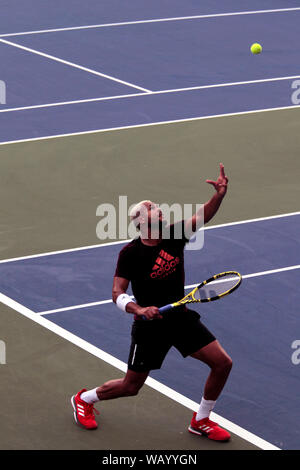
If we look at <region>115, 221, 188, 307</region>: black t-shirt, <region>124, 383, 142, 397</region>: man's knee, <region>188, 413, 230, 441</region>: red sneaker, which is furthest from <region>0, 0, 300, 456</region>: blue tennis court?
<region>115, 221, 188, 307</region>: black t-shirt

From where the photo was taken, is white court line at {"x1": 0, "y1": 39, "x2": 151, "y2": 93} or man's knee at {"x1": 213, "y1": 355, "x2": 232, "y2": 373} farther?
white court line at {"x1": 0, "y1": 39, "x2": 151, "y2": 93}

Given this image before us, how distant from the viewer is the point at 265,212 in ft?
50.6

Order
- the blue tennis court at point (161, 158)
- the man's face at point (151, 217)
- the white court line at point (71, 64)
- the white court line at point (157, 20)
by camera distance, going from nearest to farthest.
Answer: the man's face at point (151, 217) → the blue tennis court at point (161, 158) → the white court line at point (71, 64) → the white court line at point (157, 20)

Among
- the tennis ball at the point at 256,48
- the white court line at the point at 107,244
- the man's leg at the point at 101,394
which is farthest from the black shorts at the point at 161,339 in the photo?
the tennis ball at the point at 256,48

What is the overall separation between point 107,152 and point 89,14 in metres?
10.7

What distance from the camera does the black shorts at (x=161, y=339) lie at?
9445 mm

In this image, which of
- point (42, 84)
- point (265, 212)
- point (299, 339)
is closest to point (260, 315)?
point (299, 339)

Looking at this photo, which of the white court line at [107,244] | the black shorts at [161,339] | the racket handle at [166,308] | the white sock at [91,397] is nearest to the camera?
the racket handle at [166,308]

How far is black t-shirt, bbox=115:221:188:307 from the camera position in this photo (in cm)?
936

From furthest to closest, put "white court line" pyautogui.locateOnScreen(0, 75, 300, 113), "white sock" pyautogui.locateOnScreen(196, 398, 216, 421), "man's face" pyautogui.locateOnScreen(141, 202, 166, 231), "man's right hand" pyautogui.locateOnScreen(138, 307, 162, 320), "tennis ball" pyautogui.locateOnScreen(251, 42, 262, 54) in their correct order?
1. "tennis ball" pyautogui.locateOnScreen(251, 42, 262, 54)
2. "white court line" pyautogui.locateOnScreen(0, 75, 300, 113)
3. "white sock" pyautogui.locateOnScreen(196, 398, 216, 421)
4. "man's face" pyautogui.locateOnScreen(141, 202, 166, 231)
5. "man's right hand" pyautogui.locateOnScreen(138, 307, 162, 320)

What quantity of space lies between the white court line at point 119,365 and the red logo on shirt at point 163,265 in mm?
1577

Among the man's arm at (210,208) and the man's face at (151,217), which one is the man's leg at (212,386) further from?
the man's face at (151,217)

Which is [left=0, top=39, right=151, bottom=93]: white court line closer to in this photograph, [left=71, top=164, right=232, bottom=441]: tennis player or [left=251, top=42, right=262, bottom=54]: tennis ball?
[left=251, top=42, right=262, bottom=54]: tennis ball

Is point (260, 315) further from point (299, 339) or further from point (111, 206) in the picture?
point (111, 206)
